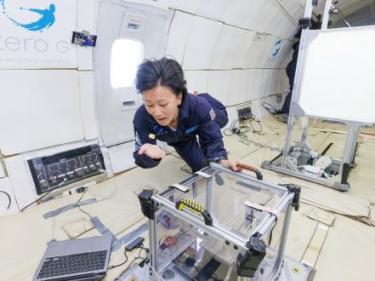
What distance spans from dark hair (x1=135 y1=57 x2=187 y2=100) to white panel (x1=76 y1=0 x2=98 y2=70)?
80cm

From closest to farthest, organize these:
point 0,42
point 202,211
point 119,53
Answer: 1. point 202,211
2. point 0,42
3. point 119,53

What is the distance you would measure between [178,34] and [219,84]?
51.7 inches

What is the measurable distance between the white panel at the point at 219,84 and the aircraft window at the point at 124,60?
4.40 ft

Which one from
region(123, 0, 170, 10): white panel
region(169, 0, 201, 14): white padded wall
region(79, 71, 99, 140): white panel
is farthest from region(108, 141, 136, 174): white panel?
region(169, 0, 201, 14): white padded wall

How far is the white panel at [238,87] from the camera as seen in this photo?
4086 millimetres

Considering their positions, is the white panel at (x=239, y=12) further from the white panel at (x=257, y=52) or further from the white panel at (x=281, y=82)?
the white panel at (x=281, y=82)

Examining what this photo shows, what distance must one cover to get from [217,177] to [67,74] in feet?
4.62

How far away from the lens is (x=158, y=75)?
4.52 feet

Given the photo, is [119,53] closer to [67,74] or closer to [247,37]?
[67,74]

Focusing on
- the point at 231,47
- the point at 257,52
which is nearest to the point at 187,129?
the point at 231,47

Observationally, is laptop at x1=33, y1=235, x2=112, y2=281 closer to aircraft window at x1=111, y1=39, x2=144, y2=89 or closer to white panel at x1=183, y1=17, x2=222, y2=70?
aircraft window at x1=111, y1=39, x2=144, y2=89

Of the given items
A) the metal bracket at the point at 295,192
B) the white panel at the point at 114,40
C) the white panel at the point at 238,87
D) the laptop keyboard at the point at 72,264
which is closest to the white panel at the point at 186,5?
the white panel at the point at 114,40

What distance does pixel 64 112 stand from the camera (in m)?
2.02

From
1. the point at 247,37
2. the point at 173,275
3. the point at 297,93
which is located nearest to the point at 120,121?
the point at 173,275
